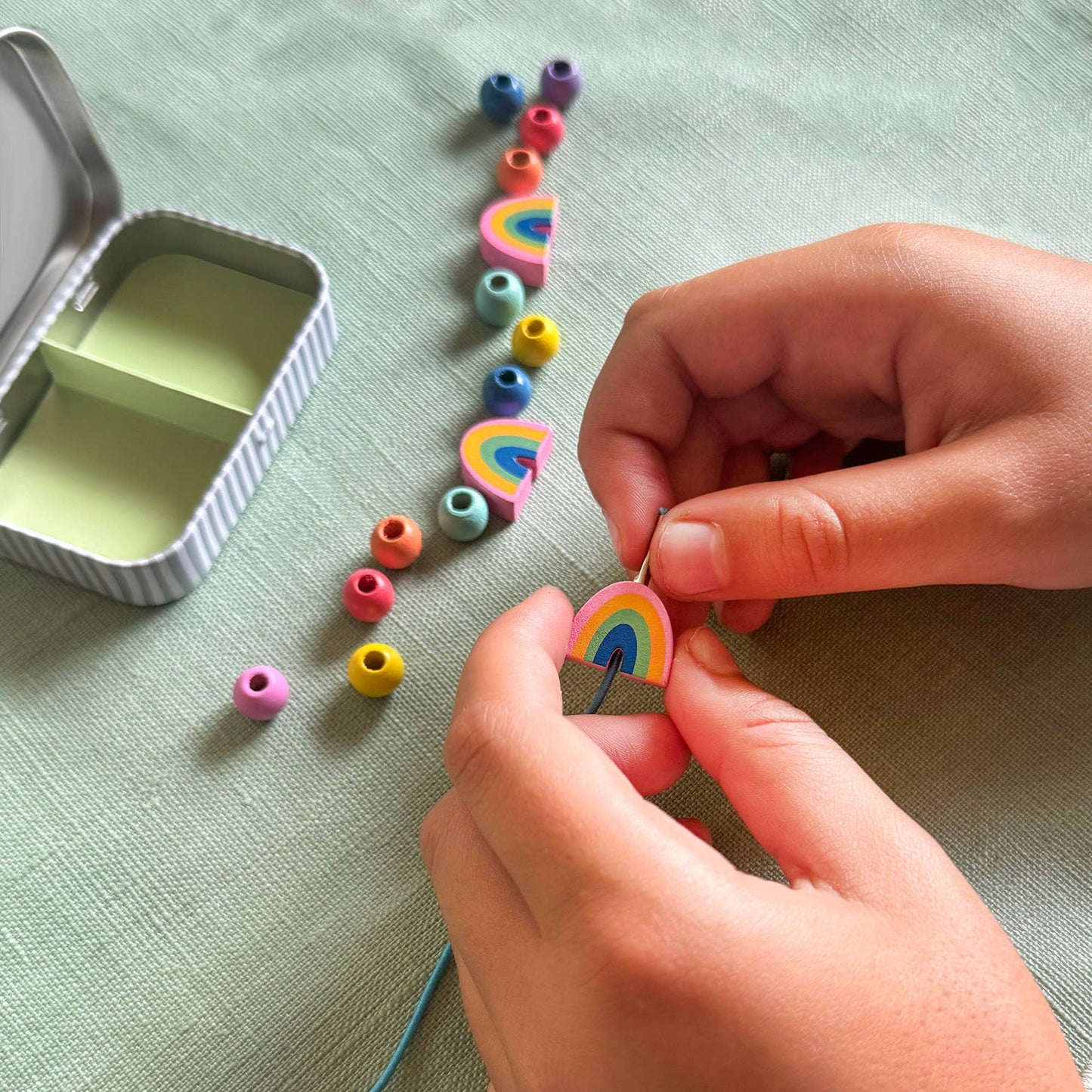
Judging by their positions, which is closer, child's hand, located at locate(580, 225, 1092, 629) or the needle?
child's hand, located at locate(580, 225, 1092, 629)

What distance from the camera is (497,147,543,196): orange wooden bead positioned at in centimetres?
136

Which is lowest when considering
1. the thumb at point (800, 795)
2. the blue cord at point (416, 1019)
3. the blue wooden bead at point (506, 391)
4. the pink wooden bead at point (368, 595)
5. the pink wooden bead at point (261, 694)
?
the blue cord at point (416, 1019)

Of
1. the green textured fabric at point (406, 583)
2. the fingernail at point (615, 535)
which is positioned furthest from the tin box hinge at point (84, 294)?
the fingernail at point (615, 535)

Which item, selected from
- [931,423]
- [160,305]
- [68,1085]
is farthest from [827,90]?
[68,1085]

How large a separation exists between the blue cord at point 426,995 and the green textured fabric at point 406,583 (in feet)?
0.04

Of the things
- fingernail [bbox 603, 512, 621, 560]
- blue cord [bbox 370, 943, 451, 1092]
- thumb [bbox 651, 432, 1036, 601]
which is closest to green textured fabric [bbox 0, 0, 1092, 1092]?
blue cord [bbox 370, 943, 451, 1092]

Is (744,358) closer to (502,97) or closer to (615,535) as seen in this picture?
(615,535)

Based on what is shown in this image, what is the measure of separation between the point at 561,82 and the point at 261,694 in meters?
0.92

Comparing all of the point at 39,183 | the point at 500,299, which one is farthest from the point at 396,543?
the point at 39,183

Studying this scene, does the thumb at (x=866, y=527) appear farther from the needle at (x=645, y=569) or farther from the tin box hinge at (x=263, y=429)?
the tin box hinge at (x=263, y=429)

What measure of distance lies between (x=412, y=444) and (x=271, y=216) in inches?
15.9

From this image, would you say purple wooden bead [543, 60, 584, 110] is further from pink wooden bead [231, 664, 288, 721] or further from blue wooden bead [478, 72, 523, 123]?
pink wooden bead [231, 664, 288, 721]

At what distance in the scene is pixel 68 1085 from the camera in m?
0.94

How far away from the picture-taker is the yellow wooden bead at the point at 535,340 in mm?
1243
